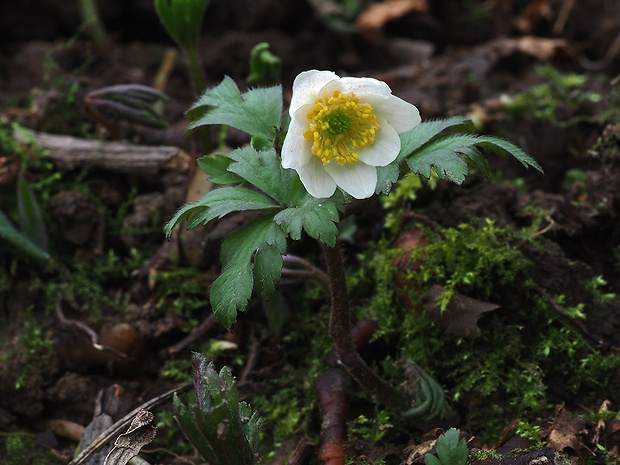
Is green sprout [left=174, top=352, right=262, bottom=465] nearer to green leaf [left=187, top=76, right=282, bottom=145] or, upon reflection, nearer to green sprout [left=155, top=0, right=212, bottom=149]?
green leaf [left=187, top=76, right=282, bottom=145]

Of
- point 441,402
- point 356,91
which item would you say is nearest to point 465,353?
point 441,402

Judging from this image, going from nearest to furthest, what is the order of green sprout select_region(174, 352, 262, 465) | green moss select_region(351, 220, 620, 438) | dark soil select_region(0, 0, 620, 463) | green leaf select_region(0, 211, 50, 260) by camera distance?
green sprout select_region(174, 352, 262, 465) → green moss select_region(351, 220, 620, 438) → dark soil select_region(0, 0, 620, 463) → green leaf select_region(0, 211, 50, 260)

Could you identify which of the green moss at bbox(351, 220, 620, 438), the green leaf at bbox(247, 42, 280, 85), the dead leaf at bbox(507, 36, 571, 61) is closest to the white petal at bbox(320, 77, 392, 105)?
the green moss at bbox(351, 220, 620, 438)

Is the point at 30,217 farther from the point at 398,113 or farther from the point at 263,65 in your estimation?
the point at 398,113

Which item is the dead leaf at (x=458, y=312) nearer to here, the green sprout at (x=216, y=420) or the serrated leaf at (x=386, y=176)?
the serrated leaf at (x=386, y=176)

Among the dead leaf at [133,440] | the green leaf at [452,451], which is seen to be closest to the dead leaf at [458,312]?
the green leaf at [452,451]

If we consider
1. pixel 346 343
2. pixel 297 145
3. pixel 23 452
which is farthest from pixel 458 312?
pixel 23 452
